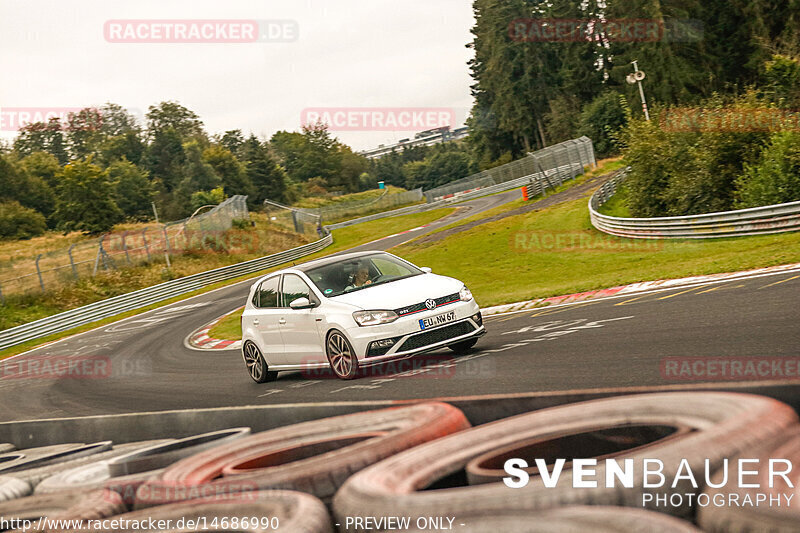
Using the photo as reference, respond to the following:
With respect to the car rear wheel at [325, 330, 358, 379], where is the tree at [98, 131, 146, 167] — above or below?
above

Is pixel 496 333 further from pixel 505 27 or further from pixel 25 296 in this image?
pixel 505 27

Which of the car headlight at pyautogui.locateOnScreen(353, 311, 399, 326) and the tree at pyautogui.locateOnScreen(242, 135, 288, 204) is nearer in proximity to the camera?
the car headlight at pyautogui.locateOnScreen(353, 311, 399, 326)

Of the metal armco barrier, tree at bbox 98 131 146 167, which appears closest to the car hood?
the metal armco barrier

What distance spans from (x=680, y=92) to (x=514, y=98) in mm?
32040

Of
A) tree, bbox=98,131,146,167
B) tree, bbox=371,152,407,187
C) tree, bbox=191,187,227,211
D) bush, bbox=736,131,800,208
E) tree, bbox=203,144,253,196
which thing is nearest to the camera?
bush, bbox=736,131,800,208

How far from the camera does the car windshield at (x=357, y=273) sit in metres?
10.8

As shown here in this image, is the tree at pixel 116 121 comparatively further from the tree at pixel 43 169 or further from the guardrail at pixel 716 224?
the guardrail at pixel 716 224

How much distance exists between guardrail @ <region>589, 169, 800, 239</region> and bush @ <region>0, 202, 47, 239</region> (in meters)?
73.7

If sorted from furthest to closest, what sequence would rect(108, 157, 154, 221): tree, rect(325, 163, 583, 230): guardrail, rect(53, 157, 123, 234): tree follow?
rect(108, 157, 154, 221): tree
rect(53, 157, 123, 234): tree
rect(325, 163, 583, 230): guardrail

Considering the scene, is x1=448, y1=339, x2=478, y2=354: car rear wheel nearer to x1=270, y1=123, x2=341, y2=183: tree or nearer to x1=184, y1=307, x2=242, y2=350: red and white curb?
x1=184, y1=307, x2=242, y2=350: red and white curb

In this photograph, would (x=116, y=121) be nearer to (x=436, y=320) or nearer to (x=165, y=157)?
(x=165, y=157)

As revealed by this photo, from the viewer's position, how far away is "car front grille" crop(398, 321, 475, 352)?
9789mm

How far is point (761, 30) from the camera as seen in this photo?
67562 mm

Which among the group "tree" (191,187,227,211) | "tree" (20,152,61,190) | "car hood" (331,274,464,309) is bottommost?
"car hood" (331,274,464,309)
